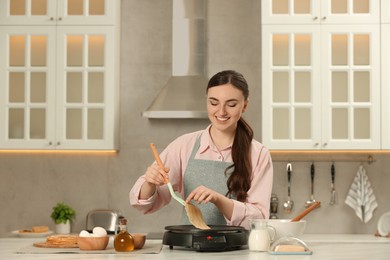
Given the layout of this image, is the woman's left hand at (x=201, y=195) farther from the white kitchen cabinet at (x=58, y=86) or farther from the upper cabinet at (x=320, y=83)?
the white kitchen cabinet at (x=58, y=86)

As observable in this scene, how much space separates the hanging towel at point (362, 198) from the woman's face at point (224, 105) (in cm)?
249

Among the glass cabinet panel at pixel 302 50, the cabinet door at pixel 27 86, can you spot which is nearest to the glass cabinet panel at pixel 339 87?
the glass cabinet panel at pixel 302 50

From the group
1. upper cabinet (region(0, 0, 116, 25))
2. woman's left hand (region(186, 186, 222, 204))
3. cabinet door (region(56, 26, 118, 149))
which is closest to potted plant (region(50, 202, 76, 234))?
cabinet door (region(56, 26, 118, 149))

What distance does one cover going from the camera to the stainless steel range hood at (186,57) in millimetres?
5281

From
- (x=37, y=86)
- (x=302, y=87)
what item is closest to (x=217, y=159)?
(x=302, y=87)

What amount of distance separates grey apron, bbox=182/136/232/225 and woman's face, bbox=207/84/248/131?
0.64 feet

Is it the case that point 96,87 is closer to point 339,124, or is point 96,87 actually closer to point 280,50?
point 280,50

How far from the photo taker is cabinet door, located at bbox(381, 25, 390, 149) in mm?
5070

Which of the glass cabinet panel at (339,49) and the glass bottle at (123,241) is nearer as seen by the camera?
the glass bottle at (123,241)

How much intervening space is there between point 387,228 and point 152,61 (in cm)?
200

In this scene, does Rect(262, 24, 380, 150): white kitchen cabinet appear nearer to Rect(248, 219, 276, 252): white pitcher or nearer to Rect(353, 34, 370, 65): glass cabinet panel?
Rect(353, 34, 370, 65): glass cabinet panel

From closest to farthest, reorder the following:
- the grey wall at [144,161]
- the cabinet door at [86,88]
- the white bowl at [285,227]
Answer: the white bowl at [285,227], the cabinet door at [86,88], the grey wall at [144,161]

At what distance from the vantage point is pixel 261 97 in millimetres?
5398

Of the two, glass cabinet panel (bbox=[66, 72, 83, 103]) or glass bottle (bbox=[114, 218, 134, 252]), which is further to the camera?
glass cabinet panel (bbox=[66, 72, 83, 103])
